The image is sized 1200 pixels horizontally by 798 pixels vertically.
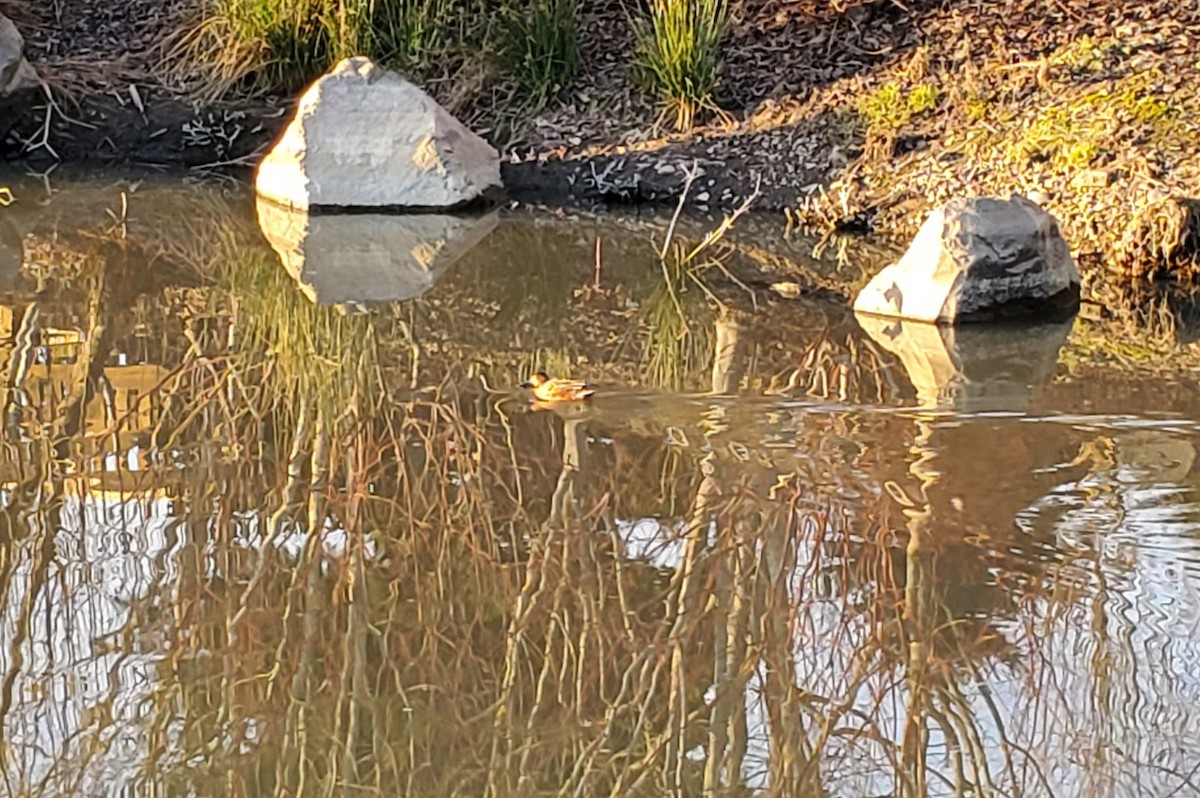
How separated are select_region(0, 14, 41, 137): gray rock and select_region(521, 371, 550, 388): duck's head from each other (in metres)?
5.44

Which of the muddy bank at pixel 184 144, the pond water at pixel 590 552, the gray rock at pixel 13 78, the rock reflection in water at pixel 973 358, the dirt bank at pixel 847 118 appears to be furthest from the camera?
the gray rock at pixel 13 78

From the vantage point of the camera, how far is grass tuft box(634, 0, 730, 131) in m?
8.51

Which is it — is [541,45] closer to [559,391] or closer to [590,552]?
[559,391]

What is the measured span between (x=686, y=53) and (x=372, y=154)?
179 cm

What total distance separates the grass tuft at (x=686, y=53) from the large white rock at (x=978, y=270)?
2960 mm

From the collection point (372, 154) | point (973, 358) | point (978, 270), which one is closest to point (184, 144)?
point (372, 154)

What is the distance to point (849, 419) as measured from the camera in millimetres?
4414

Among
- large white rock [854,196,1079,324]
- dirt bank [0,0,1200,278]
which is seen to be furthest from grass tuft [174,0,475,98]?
large white rock [854,196,1079,324]

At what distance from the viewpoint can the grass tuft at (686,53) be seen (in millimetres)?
8508

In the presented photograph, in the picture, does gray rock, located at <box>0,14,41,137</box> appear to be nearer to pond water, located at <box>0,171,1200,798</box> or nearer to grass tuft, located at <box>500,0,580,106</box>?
grass tuft, located at <box>500,0,580,106</box>

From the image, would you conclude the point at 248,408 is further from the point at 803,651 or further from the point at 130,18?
the point at 130,18

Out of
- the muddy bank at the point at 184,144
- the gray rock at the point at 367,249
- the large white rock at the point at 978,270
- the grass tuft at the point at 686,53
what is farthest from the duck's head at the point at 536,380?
the grass tuft at the point at 686,53

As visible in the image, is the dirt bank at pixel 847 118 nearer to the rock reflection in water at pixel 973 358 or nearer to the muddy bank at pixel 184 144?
the muddy bank at pixel 184 144

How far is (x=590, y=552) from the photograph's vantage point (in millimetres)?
3535
